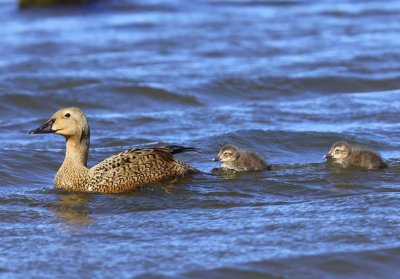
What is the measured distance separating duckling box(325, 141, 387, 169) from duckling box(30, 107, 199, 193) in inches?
58.7

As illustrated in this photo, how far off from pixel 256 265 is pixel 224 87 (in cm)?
852

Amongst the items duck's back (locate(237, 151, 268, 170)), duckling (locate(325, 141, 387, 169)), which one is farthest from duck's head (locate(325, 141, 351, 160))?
duck's back (locate(237, 151, 268, 170))

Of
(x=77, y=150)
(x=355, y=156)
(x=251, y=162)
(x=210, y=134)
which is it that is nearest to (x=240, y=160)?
(x=251, y=162)

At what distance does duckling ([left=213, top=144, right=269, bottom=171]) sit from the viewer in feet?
34.4

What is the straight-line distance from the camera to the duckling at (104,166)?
9.78 meters

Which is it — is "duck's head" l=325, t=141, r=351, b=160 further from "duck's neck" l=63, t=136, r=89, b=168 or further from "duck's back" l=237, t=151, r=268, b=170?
"duck's neck" l=63, t=136, r=89, b=168

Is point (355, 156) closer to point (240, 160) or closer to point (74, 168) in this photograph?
point (240, 160)

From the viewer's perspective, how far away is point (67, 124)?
33.0 feet

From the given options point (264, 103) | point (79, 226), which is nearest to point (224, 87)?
point (264, 103)

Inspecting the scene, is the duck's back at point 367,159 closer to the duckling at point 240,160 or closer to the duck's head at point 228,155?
the duckling at point 240,160

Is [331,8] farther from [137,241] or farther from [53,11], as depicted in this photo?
[137,241]

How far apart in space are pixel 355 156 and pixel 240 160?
45.2 inches

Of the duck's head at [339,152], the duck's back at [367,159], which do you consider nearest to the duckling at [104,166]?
the duck's head at [339,152]

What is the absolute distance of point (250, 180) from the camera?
10086mm
